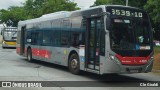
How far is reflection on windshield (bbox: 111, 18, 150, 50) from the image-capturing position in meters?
13.8

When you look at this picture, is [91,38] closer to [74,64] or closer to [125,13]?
[125,13]

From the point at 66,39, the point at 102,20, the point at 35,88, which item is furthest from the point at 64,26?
the point at 35,88

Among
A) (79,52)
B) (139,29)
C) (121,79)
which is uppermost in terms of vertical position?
(139,29)

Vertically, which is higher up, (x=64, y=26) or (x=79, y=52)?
(x=64, y=26)

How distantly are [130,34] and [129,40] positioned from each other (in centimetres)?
25

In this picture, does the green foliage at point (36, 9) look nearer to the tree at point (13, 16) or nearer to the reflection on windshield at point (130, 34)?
the tree at point (13, 16)

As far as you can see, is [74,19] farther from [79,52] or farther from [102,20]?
[102,20]

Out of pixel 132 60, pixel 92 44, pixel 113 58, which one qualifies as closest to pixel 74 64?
pixel 92 44

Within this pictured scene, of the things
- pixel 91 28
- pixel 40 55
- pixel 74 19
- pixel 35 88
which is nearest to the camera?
pixel 35 88

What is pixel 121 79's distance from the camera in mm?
15344

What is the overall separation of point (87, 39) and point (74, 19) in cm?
194

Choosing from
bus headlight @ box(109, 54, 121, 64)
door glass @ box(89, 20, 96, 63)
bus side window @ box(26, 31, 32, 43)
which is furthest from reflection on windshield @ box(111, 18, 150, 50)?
bus side window @ box(26, 31, 32, 43)

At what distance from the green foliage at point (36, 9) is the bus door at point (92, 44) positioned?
152ft

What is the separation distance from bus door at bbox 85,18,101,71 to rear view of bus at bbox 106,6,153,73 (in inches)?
31.7
